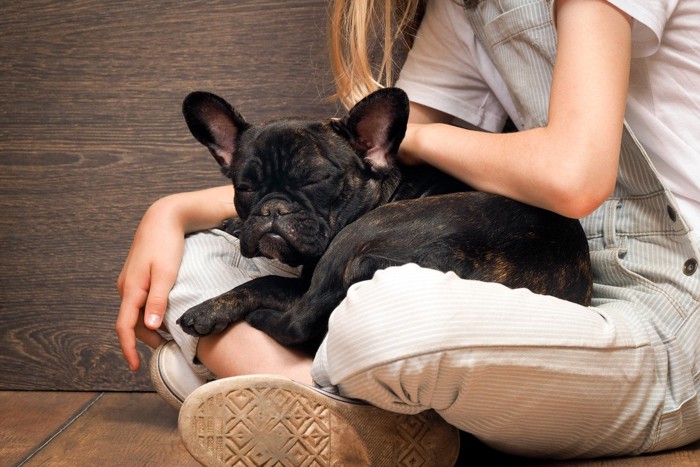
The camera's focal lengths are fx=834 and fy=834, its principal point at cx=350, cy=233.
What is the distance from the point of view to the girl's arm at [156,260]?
152 centimetres

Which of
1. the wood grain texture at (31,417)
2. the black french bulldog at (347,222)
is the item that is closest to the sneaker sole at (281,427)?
the black french bulldog at (347,222)

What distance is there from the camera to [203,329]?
4.51ft

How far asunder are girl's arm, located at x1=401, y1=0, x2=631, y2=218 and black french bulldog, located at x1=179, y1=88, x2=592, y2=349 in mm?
68

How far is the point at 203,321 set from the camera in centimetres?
137

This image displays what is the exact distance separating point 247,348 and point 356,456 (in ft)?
0.93

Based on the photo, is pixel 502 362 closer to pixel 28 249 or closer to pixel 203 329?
pixel 203 329

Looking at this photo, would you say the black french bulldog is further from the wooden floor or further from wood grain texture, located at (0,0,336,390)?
wood grain texture, located at (0,0,336,390)

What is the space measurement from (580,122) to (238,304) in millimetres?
618

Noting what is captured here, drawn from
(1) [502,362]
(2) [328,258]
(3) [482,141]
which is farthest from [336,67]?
(1) [502,362]

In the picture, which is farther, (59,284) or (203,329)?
(59,284)

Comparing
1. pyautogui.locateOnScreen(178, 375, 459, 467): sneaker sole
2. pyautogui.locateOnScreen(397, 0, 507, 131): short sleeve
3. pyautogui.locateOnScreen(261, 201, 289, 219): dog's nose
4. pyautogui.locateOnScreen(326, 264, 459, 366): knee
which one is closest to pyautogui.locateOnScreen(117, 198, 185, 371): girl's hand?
pyautogui.locateOnScreen(261, 201, 289, 219): dog's nose

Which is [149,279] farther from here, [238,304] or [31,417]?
[31,417]

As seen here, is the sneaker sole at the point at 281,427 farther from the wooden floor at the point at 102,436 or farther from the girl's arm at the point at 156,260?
the girl's arm at the point at 156,260

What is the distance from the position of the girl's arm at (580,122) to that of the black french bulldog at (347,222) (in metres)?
0.07
